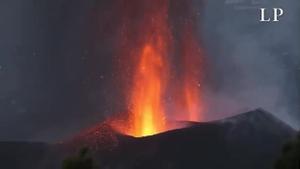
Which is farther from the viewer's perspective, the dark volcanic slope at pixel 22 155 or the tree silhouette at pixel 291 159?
the dark volcanic slope at pixel 22 155

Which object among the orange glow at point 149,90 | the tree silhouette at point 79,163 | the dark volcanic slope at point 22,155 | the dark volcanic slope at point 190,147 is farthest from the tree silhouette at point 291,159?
the orange glow at point 149,90

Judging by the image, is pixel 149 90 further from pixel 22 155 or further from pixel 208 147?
pixel 208 147

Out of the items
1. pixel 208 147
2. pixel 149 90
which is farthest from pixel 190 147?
pixel 149 90

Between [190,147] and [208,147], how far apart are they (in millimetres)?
1934

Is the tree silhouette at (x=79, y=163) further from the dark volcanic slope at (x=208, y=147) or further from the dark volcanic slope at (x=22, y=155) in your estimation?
the dark volcanic slope at (x=22, y=155)

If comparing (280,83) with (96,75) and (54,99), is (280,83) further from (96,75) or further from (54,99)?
(54,99)

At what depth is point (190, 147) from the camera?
212 ft

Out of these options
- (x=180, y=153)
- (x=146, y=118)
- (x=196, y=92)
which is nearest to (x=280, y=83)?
(x=196, y=92)

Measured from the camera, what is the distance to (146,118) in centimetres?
8275

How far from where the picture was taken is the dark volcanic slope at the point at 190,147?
2426 inches

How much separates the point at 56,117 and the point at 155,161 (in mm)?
39171

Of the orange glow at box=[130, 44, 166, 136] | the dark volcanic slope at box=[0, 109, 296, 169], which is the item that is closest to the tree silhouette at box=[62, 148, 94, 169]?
the dark volcanic slope at box=[0, 109, 296, 169]

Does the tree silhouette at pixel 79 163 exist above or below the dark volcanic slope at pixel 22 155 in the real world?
above

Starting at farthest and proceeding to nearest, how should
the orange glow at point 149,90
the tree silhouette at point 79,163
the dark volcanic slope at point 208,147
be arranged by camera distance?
the orange glow at point 149,90 < the dark volcanic slope at point 208,147 < the tree silhouette at point 79,163
